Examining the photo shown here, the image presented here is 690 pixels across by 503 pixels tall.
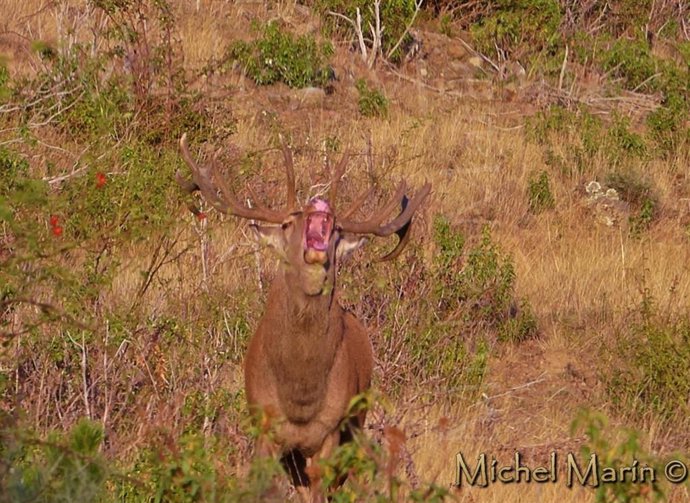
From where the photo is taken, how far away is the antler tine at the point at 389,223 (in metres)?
Answer: 8.27

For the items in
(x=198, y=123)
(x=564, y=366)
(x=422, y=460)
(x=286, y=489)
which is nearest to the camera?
(x=286, y=489)

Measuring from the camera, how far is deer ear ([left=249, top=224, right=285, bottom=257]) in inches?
315

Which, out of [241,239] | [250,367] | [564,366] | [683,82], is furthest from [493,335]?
[683,82]

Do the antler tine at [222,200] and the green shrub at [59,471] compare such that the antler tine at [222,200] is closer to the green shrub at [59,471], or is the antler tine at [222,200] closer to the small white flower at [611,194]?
the green shrub at [59,471]

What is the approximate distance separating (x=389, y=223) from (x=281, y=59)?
7.93 meters

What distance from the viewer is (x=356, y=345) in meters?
8.62

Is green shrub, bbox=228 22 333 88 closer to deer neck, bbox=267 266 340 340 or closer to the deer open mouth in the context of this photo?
deer neck, bbox=267 266 340 340

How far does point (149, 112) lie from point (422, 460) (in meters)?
6.06

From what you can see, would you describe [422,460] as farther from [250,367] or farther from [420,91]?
[420,91]

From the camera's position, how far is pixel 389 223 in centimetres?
866

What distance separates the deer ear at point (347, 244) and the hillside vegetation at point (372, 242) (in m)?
0.78

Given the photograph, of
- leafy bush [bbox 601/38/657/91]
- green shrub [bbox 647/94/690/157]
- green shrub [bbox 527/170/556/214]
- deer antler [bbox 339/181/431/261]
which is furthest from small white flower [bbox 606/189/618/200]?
deer antler [bbox 339/181/431/261]

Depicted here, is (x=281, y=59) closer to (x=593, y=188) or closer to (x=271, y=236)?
(x=593, y=188)

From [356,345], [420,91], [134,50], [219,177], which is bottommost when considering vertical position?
[420,91]
